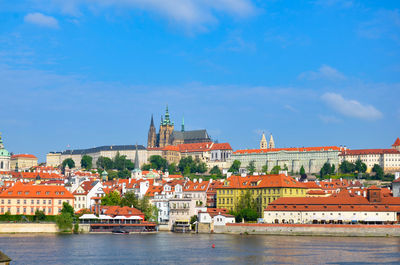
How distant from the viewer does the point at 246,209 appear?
94.8 m

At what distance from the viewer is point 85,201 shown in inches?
4498

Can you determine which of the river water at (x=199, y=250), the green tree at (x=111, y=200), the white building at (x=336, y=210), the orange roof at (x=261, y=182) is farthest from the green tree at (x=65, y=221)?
the white building at (x=336, y=210)

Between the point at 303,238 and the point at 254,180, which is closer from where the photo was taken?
the point at 303,238

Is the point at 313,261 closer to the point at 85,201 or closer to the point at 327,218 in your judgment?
the point at 327,218

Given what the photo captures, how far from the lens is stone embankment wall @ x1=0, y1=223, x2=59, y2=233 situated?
292 feet

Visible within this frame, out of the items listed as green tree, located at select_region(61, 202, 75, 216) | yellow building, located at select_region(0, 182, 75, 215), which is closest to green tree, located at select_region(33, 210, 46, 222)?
green tree, located at select_region(61, 202, 75, 216)

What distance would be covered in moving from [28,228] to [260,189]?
1215 inches

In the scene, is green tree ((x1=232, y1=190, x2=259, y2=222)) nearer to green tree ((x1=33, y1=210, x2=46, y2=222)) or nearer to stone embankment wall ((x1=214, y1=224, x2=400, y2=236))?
stone embankment wall ((x1=214, y1=224, x2=400, y2=236))

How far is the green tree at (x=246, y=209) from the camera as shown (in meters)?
93.7

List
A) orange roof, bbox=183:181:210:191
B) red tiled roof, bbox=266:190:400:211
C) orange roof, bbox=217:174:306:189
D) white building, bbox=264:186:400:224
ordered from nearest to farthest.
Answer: white building, bbox=264:186:400:224
red tiled roof, bbox=266:190:400:211
orange roof, bbox=217:174:306:189
orange roof, bbox=183:181:210:191

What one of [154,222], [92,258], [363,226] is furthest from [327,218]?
[92,258]

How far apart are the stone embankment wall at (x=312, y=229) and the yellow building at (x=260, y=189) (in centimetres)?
1042

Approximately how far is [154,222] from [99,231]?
25.8ft

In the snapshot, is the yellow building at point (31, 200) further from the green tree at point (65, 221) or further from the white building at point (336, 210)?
the white building at point (336, 210)
